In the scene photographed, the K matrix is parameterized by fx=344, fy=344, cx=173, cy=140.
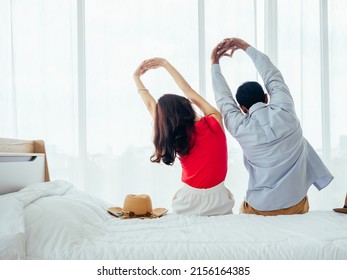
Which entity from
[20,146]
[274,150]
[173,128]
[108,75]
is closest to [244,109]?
[274,150]

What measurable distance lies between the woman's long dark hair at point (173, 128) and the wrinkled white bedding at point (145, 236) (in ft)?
1.08

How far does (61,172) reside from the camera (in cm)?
252

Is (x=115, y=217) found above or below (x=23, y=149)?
below

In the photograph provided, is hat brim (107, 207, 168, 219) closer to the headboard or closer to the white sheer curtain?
the headboard

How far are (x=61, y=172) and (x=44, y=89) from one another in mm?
620

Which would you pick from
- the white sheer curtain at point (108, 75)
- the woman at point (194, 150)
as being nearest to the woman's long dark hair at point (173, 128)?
the woman at point (194, 150)

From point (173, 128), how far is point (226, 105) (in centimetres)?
28

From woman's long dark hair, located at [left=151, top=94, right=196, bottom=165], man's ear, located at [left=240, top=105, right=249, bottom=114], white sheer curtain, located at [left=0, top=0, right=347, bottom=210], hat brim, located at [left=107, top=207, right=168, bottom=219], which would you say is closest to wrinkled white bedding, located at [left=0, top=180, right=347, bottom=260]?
hat brim, located at [left=107, top=207, right=168, bottom=219]

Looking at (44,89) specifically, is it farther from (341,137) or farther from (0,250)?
(341,137)

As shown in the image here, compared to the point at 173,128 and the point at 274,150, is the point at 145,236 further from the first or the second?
the point at 274,150

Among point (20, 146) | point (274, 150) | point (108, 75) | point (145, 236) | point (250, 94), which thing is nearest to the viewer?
point (145, 236)

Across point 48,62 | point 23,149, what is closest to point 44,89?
point 48,62

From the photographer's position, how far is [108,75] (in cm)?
254

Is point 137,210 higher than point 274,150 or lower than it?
lower
